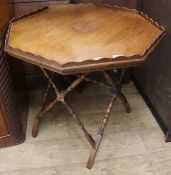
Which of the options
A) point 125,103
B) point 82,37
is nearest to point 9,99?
point 82,37

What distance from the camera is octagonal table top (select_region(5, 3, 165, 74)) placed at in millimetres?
1035

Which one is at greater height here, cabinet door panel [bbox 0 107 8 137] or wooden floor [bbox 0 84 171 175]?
cabinet door panel [bbox 0 107 8 137]

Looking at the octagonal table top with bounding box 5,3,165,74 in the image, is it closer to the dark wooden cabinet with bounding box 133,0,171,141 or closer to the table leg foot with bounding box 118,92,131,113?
the dark wooden cabinet with bounding box 133,0,171,141

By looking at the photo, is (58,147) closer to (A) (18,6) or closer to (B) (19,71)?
(B) (19,71)

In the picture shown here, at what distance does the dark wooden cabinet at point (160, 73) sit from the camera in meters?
1.44

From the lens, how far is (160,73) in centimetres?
156

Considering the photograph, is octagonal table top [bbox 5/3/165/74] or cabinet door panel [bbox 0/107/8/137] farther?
cabinet door panel [bbox 0/107/8/137]

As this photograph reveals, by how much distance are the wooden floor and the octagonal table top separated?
2.01 ft

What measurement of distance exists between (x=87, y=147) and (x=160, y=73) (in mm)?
584

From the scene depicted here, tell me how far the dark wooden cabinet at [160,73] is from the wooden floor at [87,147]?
84 mm

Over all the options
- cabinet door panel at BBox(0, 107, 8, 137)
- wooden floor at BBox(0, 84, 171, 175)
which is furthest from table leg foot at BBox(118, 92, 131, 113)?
cabinet door panel at BBox(0, 107, 8, 137)

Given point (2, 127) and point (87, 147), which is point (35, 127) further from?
point (87, 147)

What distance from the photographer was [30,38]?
1187mm

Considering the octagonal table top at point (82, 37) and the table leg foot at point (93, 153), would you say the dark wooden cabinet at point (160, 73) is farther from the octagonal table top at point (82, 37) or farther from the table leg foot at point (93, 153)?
the table leg foot at point (93, 153)
